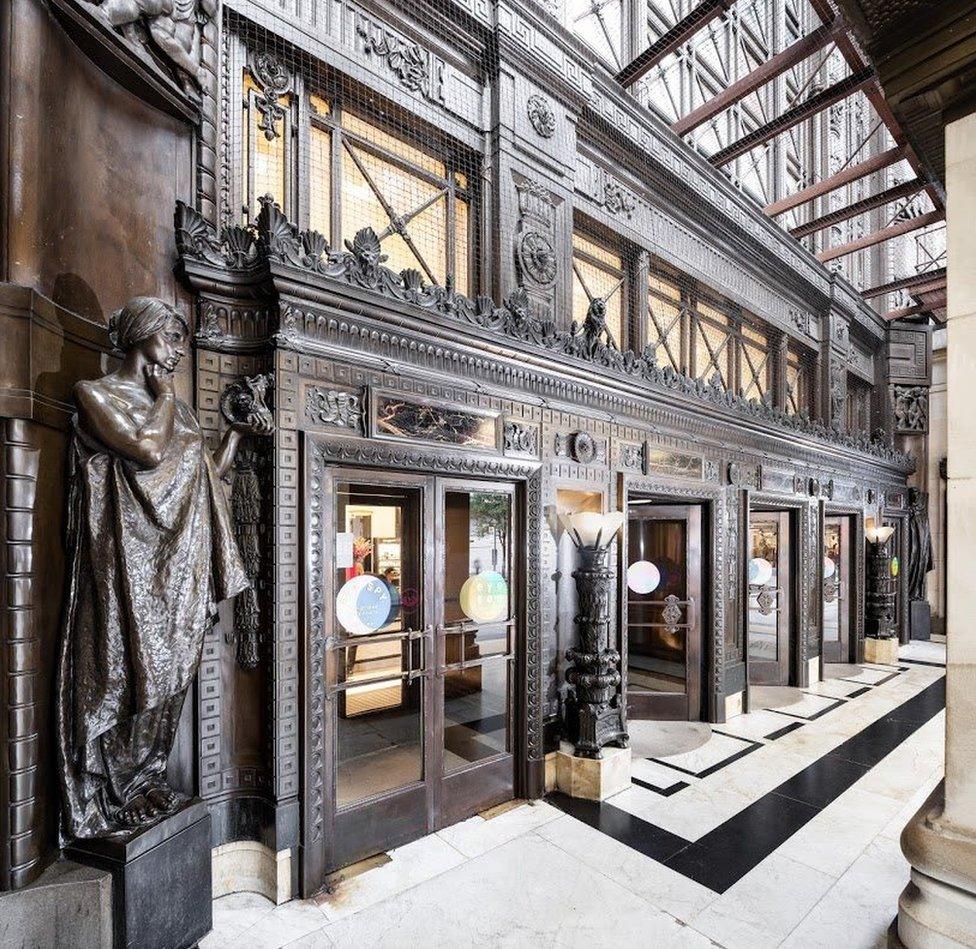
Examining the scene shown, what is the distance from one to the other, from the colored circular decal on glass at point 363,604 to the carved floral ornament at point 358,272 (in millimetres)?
1495

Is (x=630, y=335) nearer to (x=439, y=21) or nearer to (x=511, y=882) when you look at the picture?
(x=439, y=21)

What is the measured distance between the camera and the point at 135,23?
290 cm

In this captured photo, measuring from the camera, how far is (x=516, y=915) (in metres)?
2.93

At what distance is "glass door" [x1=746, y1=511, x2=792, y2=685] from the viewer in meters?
7.52

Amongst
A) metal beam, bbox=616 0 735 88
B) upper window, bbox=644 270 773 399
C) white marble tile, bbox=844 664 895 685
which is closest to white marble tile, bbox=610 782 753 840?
upper window, bbox=644 270 773 399

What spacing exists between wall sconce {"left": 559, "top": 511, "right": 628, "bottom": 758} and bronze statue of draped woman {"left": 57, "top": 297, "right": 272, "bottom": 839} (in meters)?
2.69

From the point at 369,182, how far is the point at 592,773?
4.61 metres

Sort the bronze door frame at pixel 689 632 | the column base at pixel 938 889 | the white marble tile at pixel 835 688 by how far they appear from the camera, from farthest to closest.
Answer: the white marble tile at pixel 835 688 < the bronze door frame at pixel 689 632 < the column base at pixel 938 889

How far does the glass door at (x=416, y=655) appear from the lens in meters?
3.42

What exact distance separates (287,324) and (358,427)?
68cm

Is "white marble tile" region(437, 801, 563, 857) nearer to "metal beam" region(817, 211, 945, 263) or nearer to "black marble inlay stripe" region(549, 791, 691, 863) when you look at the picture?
"black marble inlay stripe" region(549, 791, 691, 863)

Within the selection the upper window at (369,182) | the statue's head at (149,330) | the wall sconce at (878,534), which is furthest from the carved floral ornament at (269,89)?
the wall sconce at (878,534)

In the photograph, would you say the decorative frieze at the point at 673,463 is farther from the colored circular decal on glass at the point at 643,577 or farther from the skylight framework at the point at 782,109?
the skylight framework at the point at 782,109

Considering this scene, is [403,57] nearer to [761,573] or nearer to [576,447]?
[576,447]
